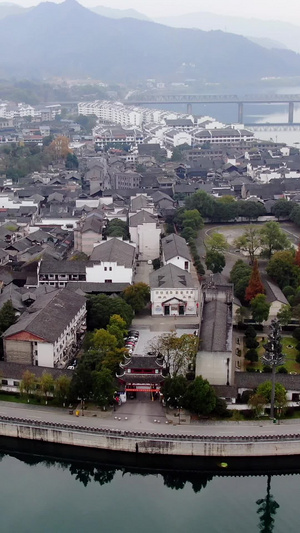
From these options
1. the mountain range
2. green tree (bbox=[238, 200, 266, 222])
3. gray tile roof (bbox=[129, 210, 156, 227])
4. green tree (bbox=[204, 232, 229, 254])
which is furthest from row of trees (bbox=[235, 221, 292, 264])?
the mountain range

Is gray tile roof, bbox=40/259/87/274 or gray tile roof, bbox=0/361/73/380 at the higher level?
gray tile roof, bbox=40/259/87/274

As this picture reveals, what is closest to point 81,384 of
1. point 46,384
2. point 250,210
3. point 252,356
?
point 46,384

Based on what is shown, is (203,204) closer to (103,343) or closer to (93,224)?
(93,224)

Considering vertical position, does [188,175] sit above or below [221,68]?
below

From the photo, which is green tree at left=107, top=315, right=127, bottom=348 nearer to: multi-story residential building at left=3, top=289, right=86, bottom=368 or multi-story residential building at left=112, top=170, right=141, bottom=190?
multi-story residential building at left=3, top=289, right=86, bottom=368

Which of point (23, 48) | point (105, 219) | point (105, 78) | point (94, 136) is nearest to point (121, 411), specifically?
point (105, 219)

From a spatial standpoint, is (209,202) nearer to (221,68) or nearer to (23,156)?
(23,156)

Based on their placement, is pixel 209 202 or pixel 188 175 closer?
pixel 209 202
